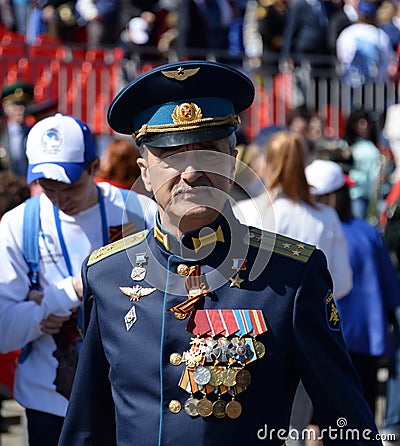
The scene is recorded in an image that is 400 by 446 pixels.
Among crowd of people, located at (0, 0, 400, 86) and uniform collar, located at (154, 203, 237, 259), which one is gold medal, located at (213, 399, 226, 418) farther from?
crowd of people, located at (0, 0, 400, 86)

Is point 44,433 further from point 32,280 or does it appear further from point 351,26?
point 351,26

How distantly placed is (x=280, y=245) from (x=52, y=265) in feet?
5.02

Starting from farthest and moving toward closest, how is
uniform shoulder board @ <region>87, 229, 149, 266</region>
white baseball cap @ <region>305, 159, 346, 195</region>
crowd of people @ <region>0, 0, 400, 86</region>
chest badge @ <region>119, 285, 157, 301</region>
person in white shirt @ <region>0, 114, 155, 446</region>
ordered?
crowd of people @ <region>0, 0, 400, 86</region> → white baseball cap @ <region>305, 159, 346, 195</region> → person in white shirt @ <region>0, 114, 155, 446</region> → uniform shoulder board @ <region>87, 229, 149, 266</region> → chest badge @ <region>119, 285, 157, 301</region>

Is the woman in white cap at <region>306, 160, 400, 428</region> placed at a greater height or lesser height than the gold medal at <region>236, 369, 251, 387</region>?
lesser

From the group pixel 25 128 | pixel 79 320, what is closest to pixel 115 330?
pixel 79 320

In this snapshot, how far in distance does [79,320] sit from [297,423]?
162 cm

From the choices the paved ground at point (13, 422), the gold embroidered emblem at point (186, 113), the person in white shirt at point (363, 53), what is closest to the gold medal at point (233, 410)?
the gold embroidered emblem at point (186, 113)

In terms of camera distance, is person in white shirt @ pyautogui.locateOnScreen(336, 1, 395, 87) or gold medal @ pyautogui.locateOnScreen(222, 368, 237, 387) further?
person in white shirt @ pyautogui.locateOnScreen(336, 1, 395, 87)

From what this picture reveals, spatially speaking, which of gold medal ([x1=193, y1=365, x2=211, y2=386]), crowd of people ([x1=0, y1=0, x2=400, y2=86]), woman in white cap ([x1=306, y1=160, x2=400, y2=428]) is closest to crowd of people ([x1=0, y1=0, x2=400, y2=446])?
gold medal ([x1=193, y1=365, x2=211, y2=386])

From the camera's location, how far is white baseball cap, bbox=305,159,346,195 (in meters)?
6.45

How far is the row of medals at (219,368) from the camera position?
3.02 metres

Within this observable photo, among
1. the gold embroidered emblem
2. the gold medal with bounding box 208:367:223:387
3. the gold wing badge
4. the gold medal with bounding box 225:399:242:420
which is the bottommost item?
the gold medal with bounding box 225:399:242:420

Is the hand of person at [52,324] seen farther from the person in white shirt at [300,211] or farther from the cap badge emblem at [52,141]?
the person in white shirt at [300,211]

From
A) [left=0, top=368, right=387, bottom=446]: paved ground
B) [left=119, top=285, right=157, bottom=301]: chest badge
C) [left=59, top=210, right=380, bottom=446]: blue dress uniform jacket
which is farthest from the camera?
[left=0, top=368, right=387, bottom=446]: paved ground
